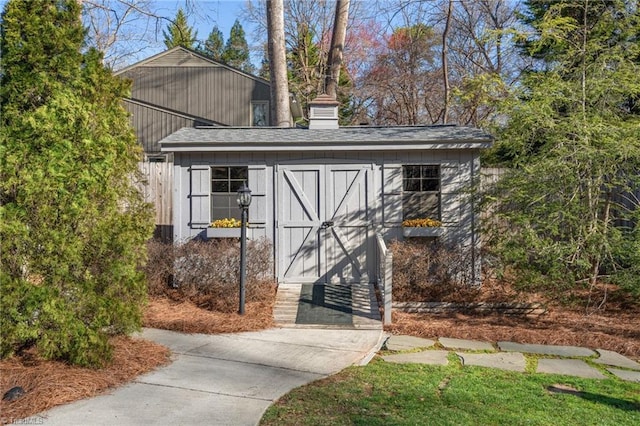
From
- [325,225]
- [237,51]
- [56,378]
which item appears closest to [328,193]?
[325,225]

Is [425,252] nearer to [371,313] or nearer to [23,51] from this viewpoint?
[371,313]

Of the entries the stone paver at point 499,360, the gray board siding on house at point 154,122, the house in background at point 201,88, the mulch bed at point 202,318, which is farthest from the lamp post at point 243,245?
the house in background at point 201,88

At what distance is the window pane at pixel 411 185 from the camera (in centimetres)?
868

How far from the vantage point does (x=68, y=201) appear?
13.9 ft

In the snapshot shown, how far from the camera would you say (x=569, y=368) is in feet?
16.8

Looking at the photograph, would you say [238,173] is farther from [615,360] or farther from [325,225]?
[615,360]

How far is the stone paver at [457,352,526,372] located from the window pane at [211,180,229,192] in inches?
194

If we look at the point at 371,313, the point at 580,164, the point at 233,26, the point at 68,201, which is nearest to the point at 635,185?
the point at 580,164

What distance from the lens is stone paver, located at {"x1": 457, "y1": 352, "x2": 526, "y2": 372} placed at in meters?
5.10

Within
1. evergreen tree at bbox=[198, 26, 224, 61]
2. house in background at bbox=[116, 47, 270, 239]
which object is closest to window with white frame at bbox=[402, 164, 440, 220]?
house in background at bbox=[116, 47, 270, 239]

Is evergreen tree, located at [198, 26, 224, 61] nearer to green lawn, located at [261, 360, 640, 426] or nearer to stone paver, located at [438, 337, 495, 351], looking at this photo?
stone paver, located at [438, 337, 495, 351]

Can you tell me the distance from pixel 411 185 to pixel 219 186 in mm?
3376

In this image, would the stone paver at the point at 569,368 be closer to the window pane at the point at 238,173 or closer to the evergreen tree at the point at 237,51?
the window pane at the point at 238,173

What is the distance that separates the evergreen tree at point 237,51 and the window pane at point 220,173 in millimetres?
23141
